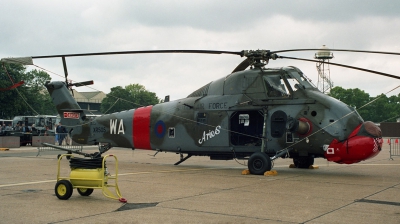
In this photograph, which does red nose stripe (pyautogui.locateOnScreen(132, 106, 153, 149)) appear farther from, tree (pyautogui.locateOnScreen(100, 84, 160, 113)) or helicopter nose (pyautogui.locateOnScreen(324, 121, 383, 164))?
tree (pyautogui.locateOnScreen(100, 84, 160, 113))

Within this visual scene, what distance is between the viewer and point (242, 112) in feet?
54.5

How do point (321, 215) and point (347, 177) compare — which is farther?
point (347, 177)

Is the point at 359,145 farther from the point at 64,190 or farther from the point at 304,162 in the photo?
the point at 64,190

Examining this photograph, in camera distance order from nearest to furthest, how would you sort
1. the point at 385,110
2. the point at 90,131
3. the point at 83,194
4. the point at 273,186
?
the point at 83,194 → the point at 273,186 → the point at 90,131 → the point at 385,110

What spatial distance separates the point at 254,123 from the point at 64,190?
842cm

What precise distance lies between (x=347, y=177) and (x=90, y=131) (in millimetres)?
10993

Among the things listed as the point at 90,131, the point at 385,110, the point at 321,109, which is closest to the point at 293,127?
the point at 321,109

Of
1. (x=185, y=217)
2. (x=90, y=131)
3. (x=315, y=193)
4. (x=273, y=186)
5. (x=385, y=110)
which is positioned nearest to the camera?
(x=185, y=217)

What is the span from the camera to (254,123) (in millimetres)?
16656

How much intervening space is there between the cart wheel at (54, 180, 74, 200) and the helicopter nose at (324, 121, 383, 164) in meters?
8.60

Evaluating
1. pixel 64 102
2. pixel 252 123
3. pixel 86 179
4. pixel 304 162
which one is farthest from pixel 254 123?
pixel 64 102

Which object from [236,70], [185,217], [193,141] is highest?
[236,70]

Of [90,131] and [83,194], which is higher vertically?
[90,131]

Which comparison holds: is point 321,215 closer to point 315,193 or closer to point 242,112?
point 315,193
